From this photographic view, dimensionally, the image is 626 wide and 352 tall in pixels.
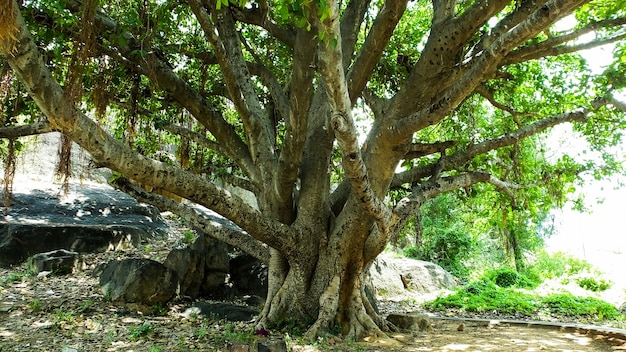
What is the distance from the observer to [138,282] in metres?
6.27

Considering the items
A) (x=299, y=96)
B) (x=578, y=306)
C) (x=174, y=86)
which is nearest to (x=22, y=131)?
(x=174, y=86)

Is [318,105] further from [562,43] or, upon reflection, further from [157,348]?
[157,348]

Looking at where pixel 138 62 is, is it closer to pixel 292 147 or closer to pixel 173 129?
pixel 173 129

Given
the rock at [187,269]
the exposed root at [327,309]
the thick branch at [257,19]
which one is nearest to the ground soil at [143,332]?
the exposed root at [327,309]

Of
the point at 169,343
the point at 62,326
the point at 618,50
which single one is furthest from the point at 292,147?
the point at 618,50

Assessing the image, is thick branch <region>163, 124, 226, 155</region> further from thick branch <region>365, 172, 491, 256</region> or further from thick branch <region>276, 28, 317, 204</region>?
thick branch <region>365, 172, 491, 256</region>

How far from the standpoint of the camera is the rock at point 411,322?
6500 mm

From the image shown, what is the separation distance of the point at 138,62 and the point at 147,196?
1.77m

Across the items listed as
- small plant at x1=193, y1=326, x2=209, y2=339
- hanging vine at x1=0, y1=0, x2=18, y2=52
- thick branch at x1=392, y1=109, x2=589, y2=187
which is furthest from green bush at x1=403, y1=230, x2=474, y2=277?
hanging vine at x1=0, y1=0, x2=18, y2=52

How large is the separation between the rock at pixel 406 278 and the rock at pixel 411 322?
15.5ft

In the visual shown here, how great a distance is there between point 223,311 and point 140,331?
1578 millimetres

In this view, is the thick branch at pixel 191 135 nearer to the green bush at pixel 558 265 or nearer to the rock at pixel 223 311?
the rock at pixel 223 311

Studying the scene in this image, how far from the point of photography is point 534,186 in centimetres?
782

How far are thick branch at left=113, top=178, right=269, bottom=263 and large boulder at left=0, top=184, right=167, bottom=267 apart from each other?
352cm
